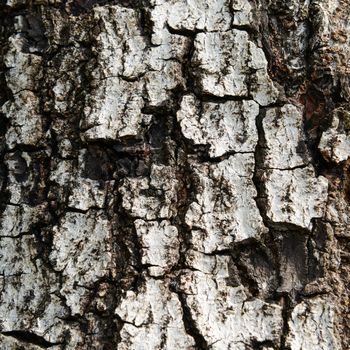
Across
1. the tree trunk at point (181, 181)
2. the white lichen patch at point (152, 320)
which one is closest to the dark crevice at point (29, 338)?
the tree trunk at point (181, 181)

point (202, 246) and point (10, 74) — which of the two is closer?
point (202, 246)

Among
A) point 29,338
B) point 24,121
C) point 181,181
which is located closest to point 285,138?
point 181,181

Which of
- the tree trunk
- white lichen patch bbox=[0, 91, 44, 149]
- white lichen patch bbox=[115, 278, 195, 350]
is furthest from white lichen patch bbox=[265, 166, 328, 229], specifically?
white lichen patch bbox=[0, 91, 44, 149]

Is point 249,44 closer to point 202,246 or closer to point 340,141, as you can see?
point 340,141

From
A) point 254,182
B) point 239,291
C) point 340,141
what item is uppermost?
point 340,141

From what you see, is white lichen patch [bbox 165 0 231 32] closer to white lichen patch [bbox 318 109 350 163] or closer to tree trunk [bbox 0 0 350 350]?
tree trunk [bbox 0 0 350 350]

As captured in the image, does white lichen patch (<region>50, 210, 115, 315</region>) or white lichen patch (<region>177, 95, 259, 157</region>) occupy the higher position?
white lichen patch (<region>177, 95, 259, 157</region>)

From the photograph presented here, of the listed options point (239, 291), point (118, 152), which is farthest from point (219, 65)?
point (239, 291)
